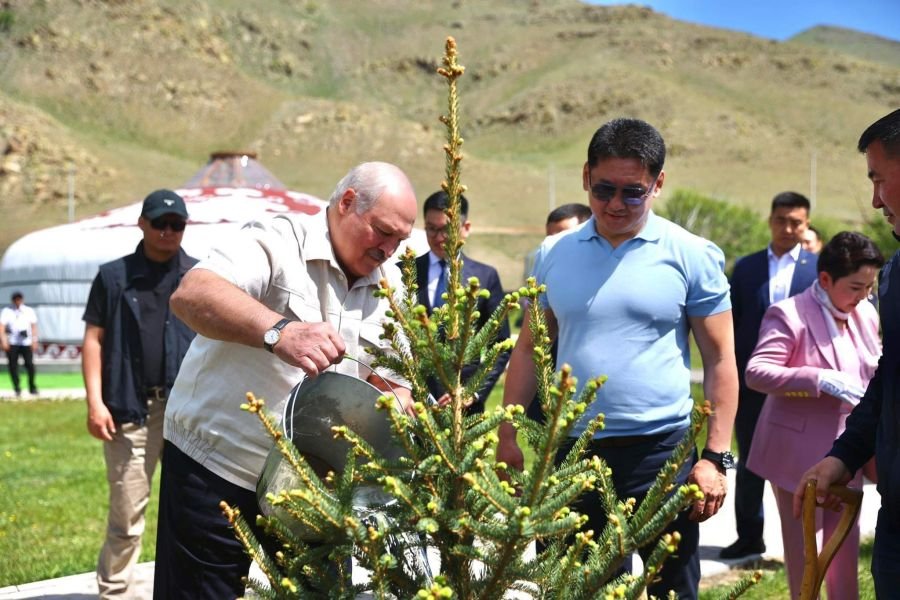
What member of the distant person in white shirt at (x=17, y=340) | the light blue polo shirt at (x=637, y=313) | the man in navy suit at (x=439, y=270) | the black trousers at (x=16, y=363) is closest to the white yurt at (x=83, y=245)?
the distant person in white shirt at (x=17, y=340)

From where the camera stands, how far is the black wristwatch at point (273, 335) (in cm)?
233

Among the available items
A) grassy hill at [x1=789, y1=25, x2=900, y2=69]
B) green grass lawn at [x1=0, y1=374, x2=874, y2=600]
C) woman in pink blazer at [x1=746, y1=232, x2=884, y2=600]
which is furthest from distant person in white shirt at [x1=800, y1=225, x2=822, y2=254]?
grassy hill at [x1=789, y1=25, x2=900, y2=69]

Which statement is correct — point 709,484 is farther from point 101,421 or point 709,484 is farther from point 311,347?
point 101,421

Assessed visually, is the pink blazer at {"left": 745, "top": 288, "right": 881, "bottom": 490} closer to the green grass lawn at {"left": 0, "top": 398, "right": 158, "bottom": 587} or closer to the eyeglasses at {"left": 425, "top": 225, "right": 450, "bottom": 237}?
the eyeglasses at {"left": 425, "top": 225, "right": 450, "bottom": 237}

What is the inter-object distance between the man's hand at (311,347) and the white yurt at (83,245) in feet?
53.6

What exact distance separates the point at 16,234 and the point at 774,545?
51.8 metres

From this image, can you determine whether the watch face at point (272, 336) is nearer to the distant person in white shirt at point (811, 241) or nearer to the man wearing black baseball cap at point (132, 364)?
the man wearing black baseball cap at point (132, 364)

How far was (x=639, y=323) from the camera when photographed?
320cm

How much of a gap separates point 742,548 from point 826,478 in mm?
3118

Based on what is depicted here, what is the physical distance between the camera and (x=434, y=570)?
2088mm

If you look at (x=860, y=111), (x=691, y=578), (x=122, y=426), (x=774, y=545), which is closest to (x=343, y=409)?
(x=691, y=578)

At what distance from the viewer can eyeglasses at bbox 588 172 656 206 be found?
313cm

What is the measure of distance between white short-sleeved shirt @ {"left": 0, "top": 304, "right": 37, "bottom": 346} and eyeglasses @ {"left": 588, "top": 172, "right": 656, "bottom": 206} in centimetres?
1432

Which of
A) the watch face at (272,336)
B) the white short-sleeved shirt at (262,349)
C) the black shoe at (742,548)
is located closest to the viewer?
the watch face at (272,336)
